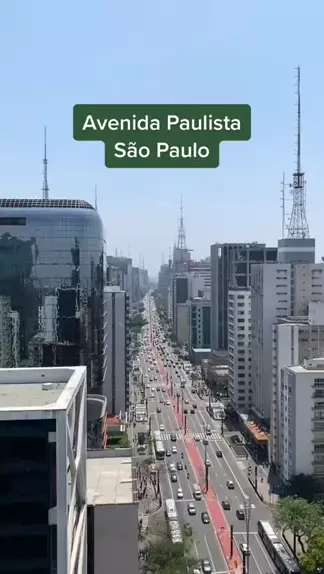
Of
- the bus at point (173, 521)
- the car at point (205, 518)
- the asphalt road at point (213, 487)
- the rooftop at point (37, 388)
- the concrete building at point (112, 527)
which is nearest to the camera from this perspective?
the rooftop at point (37, 388)

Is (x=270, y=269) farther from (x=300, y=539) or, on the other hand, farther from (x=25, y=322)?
(x=300, y=539)

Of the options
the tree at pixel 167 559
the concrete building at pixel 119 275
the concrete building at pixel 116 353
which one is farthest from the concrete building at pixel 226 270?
the tree at pixel 167 559

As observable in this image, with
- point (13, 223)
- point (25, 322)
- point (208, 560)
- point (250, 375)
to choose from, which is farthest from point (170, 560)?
point (250, 375)

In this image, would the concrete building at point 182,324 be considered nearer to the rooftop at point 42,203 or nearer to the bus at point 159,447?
the bus at point 159,447

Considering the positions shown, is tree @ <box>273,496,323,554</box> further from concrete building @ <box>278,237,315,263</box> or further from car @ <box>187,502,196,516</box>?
concrete building @ <box>278,237,315,263</box>

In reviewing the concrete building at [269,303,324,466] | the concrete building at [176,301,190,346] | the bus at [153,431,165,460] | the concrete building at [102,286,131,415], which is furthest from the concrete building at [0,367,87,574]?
the concrete building at [176,301,190,346]

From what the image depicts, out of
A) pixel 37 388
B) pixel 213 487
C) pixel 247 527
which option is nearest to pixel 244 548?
pixel 247 527
